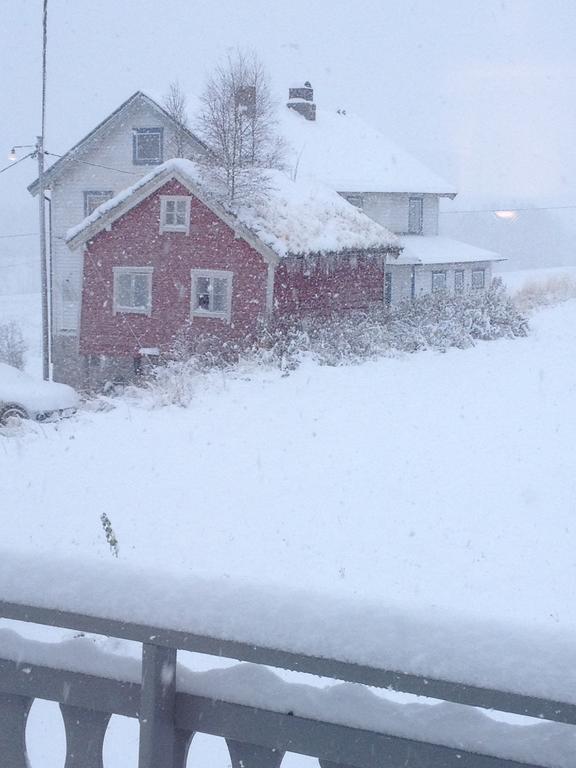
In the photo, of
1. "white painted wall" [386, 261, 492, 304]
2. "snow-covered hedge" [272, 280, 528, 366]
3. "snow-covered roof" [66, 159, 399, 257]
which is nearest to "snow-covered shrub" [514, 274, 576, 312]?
"white painted wall" [386, 261, 492, 304]

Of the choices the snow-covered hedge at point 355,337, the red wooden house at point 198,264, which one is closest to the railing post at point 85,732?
the snow-covered hedge at point 355,337

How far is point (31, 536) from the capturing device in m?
7.90

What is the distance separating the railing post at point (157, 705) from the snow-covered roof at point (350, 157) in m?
28.2

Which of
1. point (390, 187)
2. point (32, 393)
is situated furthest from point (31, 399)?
point (390, 187)

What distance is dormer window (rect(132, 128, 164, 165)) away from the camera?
2773 cm

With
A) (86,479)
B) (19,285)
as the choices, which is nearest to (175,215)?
(86,479)

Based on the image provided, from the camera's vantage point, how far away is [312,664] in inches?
66.2

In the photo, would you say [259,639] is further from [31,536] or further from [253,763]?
[31,536]

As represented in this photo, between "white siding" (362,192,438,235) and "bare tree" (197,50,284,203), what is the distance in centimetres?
562

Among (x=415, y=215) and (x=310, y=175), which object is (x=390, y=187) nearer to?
(x=415, y=215)

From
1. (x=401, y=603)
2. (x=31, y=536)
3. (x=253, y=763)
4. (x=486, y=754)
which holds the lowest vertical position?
(x=31, y=536)

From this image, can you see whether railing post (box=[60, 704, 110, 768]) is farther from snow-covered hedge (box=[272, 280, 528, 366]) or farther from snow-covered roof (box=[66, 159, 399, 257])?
snow-covered roof (box=[66, 159, 399, 257])

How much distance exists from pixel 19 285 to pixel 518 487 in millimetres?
88574

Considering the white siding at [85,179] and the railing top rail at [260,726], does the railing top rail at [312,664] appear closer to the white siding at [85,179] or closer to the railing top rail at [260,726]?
the railing top rail at [260,726]
